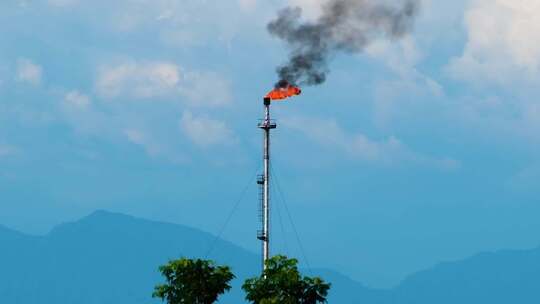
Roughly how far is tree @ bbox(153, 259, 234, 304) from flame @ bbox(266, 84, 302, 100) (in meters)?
18.9

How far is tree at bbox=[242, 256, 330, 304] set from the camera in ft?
272

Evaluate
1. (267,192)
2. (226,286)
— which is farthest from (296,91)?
(226,286)

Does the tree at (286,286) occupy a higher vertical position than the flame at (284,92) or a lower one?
lower

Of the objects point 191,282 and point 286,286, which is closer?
point 286,286

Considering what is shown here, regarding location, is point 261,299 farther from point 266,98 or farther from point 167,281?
point 266,98

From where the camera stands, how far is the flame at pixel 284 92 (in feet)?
330

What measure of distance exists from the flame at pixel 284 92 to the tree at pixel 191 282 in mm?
18945

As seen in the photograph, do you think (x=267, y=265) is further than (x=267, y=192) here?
No

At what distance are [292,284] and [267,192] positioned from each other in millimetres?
14014

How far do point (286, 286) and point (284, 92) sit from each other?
23.9m

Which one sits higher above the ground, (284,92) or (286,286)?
(284,92)

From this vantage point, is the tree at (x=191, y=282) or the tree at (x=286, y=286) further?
the tree at (x=191, y=282)

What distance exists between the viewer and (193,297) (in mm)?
87625

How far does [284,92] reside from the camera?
333 feet
